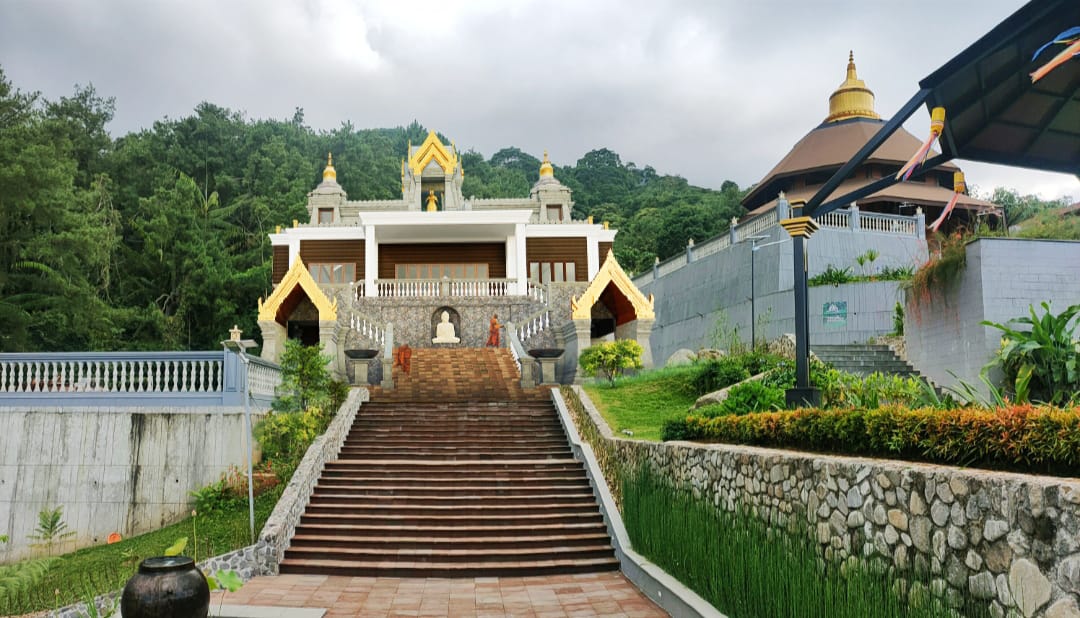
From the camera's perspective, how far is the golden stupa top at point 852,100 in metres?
32.1

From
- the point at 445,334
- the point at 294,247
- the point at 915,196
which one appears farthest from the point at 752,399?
the point at 294,247

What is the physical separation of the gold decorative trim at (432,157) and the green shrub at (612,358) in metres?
16.6

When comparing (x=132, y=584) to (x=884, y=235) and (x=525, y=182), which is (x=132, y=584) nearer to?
(x=884, y=235)

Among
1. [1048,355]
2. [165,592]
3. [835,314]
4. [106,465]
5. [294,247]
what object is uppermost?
[294,247]

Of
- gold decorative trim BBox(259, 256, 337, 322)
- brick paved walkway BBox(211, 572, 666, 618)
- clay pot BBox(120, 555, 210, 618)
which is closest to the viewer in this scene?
clay pot BBox(120, 555, 210, 618)

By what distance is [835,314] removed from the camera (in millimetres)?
18594

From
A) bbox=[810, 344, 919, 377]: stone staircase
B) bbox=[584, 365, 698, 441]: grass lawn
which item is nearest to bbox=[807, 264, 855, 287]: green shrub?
bbox=[810, 344, 919, 377]: stone staircase

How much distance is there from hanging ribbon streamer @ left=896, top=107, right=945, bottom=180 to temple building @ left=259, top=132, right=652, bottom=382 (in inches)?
445

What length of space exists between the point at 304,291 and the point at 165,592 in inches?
595

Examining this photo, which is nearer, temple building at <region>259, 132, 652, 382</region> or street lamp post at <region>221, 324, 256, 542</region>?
street lamp post at <region>221, 324, 256, 542</region>

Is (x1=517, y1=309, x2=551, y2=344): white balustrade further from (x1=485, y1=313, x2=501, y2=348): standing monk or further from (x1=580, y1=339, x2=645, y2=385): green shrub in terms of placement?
(x1=580, y1=339, x2=645, y2=385): green shrub

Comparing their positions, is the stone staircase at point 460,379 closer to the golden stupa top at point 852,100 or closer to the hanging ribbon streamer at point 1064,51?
the hanging ribbon streamer at point 1064,51

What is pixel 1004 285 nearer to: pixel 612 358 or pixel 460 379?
pixel 612 358

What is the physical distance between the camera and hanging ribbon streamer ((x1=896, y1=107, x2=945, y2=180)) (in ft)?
22.4
